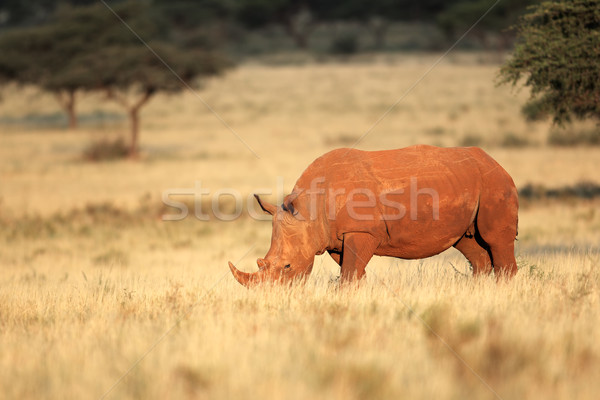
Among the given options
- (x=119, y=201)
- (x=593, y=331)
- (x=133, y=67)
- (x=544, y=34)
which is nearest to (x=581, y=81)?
(x=544, y=34)

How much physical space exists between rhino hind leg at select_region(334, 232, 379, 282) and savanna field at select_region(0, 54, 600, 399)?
246 mm

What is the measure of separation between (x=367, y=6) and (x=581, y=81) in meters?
75.3

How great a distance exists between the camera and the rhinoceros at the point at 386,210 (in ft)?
25.8

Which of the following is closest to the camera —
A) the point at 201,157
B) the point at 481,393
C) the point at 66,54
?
the point at 481,393

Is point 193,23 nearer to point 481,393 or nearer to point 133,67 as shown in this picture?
point 133,67

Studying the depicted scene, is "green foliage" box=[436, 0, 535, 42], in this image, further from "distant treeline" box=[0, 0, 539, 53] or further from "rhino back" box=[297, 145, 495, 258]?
"rhino back" box=[297, 145, 495, 258]

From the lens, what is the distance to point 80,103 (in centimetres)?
5306

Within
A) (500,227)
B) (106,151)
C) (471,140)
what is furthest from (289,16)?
(500,227)

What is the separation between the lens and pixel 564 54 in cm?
1280

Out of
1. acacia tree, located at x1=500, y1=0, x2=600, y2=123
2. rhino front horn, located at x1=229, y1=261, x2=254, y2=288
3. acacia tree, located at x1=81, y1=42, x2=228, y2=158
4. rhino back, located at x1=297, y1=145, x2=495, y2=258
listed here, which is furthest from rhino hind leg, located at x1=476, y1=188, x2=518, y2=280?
acacia tree, located at x1=81, y1=42, x2=228, y2=158

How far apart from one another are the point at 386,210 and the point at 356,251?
1.84 ft

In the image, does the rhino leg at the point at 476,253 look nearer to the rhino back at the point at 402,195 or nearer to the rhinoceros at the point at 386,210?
the rhinoceros at the point at 386,210

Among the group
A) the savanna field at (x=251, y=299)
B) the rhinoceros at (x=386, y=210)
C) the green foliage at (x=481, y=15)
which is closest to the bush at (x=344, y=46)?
the green foliage at (x=481, y=15)

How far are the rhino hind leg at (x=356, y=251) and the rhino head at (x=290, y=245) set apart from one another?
1.05ft
